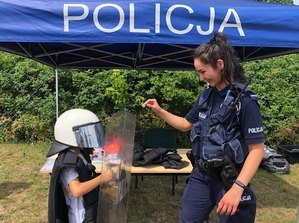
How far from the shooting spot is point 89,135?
1.97 metres

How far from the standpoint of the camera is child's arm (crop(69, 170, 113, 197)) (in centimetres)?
187

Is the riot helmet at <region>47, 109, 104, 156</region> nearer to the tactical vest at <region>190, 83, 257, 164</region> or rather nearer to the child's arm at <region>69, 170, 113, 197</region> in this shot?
the child's arm at <region>69, 170, 113, 197</region>

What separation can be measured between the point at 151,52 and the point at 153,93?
2.28 meters

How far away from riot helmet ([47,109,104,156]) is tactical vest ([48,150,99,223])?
6cm

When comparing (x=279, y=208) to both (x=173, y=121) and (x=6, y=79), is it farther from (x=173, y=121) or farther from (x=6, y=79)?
(x=6, y=79)

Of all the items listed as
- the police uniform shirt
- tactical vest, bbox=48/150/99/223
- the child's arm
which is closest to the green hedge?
tactical vest, bbox=48/150/99/223

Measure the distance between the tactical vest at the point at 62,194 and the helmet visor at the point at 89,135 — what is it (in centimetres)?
9

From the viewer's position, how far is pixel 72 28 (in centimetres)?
240

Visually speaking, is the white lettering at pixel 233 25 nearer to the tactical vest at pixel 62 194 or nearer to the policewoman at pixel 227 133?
the policewoman at pixel 227 133

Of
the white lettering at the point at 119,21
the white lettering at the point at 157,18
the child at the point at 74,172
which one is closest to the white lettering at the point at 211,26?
the white lettering at the point at 157,18

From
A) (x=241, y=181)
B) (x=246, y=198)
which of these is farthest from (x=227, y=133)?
(x=246, y=198)

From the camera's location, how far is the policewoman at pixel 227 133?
1651mm

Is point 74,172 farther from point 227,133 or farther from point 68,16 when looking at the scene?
point 68,16

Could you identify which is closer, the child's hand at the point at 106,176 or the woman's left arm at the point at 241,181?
the woman's left arm at the point at 241,181
